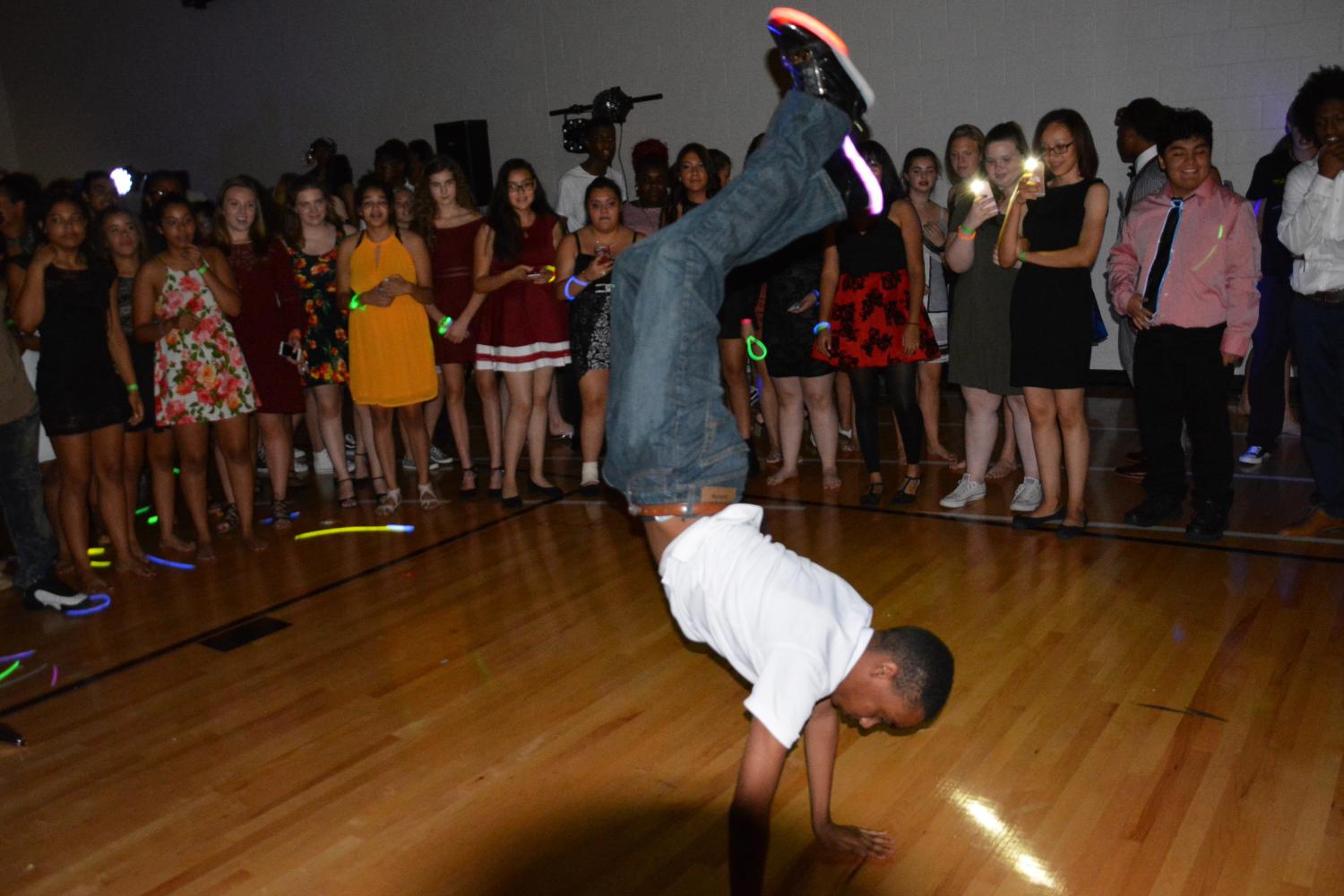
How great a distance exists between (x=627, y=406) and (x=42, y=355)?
3130 millimetres

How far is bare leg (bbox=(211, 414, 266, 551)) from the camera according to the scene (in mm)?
4836

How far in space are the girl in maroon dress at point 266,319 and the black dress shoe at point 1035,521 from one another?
338cm

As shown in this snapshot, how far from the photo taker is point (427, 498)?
5.30 meters

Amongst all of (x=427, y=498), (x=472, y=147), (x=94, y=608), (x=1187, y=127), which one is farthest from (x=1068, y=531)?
(x=472, y=147)

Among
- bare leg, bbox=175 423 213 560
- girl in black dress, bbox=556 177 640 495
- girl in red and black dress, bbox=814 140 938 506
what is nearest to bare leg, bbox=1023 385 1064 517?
girl in red and black dress, bbox=814 140 938 506

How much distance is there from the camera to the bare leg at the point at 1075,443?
4.12m

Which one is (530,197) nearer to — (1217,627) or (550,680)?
(550,680)

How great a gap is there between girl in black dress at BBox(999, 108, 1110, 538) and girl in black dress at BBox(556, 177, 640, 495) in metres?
1.76

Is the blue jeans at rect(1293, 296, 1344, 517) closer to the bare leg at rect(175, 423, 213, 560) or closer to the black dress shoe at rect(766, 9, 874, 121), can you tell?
the black dress shoe at rect(766, 9, 874, 121)

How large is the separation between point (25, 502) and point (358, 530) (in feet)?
4.50

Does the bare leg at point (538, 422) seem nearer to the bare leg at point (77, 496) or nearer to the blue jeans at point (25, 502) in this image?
the bare leg at point (77, 496)

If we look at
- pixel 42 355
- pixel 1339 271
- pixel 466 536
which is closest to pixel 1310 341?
pixel 1339 271

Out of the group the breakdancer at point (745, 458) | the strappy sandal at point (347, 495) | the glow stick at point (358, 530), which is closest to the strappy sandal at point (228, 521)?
the glow stick at point (358, 530)

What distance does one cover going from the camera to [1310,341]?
4070 millimetres
